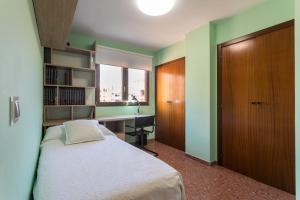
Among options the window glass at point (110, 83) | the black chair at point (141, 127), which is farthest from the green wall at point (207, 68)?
the window glass at point (110, 83)

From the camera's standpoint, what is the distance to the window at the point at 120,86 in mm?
3631

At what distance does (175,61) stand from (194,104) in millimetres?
1195

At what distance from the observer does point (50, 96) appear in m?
2.74

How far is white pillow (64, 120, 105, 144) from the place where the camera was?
2023 millimetres

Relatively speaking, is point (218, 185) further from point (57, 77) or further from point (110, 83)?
point (57, 77)

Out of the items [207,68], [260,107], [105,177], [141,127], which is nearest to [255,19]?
[207,68]

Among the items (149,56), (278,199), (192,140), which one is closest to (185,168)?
(192,140)

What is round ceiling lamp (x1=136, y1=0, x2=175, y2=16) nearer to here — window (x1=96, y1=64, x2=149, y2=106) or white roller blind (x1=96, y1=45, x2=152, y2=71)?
white roller blind (x1=96, y1=45, x2=152, y2=71)

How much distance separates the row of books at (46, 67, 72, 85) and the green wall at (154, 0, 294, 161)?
2237 millimetres

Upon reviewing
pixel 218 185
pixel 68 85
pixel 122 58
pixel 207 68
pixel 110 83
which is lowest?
pixel 218 185

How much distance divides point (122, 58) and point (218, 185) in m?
3.00

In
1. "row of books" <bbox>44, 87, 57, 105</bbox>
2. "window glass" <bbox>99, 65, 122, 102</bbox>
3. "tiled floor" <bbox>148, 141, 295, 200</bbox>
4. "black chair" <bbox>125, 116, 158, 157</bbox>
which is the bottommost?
"tiled floor" <bbox>148, 141, 295, 200</bbox>

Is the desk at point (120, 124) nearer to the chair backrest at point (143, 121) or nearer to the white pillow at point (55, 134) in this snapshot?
the chair backrest at point (143, 121)

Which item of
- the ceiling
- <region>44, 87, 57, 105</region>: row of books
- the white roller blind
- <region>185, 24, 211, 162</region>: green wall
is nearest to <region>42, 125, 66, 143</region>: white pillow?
<region>44, 87, 57, 105</region>: row of books
